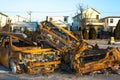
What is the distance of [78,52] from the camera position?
44.4ft

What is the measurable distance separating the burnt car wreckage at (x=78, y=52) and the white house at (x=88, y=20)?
70.1 m

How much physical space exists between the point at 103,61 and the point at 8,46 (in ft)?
13.7

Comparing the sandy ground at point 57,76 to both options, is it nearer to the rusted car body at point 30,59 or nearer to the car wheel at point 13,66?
the car wheel at point 13,66

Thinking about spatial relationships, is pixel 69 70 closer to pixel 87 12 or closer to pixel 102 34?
pixel 102 34

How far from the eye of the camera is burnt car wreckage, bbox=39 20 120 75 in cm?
1340

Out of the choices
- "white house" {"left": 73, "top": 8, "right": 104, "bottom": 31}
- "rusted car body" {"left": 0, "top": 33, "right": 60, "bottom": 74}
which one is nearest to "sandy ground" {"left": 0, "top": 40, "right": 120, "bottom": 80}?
"rusted car body" {"left": 0, "top": 33, "right": 60, "bottom": 74}

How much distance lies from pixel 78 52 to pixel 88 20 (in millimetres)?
82286

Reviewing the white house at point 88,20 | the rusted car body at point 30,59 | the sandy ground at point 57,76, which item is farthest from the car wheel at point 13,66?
the white house at point 88,20

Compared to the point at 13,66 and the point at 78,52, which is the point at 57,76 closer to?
the point at 78,52

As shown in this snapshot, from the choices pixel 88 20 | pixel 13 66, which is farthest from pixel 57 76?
pixel 88 20

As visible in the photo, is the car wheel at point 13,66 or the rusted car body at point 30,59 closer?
the rusted car body at point 30,59

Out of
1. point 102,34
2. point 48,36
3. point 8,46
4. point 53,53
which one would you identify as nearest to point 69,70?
point 53,53

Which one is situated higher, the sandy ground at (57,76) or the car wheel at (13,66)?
the car wheel at (13,66)

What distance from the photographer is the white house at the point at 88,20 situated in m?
91.6
